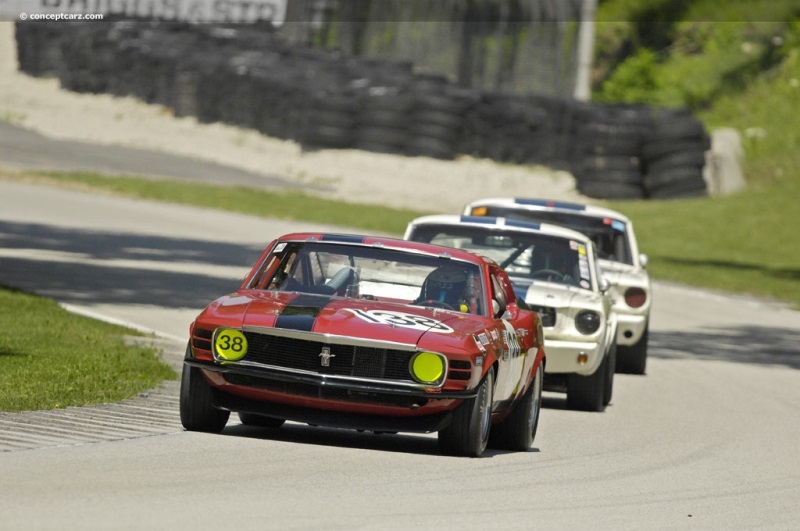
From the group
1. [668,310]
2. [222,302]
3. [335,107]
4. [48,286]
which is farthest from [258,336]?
[335,107]

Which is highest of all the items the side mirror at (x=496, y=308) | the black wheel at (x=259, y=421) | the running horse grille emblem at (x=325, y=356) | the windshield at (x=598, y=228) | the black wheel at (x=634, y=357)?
the side mirror at (x=496, y=308)

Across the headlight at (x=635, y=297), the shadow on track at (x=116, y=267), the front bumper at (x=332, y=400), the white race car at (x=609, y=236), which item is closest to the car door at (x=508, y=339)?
the front bumper at (x=332, y=400)

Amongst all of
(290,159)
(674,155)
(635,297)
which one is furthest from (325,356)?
(290,159)

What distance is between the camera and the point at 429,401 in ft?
29.7

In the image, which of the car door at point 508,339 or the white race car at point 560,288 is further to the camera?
the white race car at point 560,288

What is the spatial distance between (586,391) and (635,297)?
105 inches

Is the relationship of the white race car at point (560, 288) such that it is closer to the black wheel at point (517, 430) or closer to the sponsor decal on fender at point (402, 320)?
the black wheel at point (517, 430)

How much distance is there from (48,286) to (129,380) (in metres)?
7.09

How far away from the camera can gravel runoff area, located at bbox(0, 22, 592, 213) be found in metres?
42.1

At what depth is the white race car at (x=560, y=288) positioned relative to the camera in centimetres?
1244

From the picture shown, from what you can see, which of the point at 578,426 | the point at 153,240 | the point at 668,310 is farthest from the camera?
the point at 153,240

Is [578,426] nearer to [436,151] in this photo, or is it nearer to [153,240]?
[153,240]

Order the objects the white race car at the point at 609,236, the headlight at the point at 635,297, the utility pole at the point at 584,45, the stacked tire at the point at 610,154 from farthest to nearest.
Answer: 1. the utility pole at the point at 584,45
2. the stacked tire at the point at 610,154
3. the white race car at the point at 609,236
4. the headlight at the point at 635,297

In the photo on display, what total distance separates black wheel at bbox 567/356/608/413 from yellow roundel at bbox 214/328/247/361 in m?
4.17
